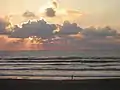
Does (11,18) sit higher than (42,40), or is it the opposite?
(11,18)

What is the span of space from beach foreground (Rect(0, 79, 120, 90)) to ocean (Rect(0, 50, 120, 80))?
0.08 feet

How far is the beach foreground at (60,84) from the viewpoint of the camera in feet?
4.97

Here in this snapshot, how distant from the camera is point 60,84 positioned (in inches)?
60.7

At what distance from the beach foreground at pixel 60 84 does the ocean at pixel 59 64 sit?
0.08 feet

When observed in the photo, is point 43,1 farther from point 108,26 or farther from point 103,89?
point 103,89

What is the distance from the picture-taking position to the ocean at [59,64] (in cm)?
152

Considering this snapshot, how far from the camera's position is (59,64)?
1.58m

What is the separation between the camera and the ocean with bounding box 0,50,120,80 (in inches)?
59.9

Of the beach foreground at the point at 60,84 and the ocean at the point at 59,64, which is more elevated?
the ocean at the point at 59,64

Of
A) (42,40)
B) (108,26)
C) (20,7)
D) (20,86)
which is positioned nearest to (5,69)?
(20,86)

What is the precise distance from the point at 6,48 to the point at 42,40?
0.22 metres

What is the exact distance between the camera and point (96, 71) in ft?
5.01

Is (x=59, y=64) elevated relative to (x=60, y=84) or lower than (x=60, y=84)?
elevated

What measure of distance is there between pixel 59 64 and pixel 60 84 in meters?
0.11
